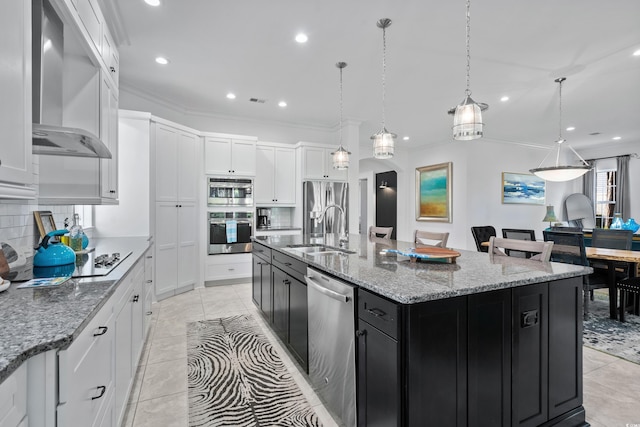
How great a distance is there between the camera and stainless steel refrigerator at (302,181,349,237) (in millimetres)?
5473

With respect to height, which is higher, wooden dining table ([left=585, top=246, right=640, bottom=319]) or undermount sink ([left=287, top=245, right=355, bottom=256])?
undermount sink ([left=287, top=245, right=355, bottom=256])

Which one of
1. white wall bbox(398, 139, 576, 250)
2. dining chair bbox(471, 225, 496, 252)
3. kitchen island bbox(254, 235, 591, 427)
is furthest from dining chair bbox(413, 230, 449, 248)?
white wall bbox(398, 139, 576, 250)

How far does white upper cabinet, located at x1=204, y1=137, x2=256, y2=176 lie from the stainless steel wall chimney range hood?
8.99 ft

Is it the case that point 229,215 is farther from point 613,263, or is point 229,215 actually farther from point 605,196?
point 605,196

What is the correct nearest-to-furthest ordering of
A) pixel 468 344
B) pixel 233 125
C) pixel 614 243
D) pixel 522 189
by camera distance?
pixel 468 344
pixel 614 243
pixel 233 125
pixel 522 189

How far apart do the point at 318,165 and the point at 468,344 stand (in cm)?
452

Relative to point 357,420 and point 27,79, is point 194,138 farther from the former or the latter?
point 357,420

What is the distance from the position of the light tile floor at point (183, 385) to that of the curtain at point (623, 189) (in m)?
6.49

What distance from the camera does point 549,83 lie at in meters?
4.00

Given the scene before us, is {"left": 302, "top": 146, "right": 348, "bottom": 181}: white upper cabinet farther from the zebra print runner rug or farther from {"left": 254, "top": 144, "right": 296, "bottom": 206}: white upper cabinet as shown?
the zebra print runner rug

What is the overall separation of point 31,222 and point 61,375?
5.88 feet

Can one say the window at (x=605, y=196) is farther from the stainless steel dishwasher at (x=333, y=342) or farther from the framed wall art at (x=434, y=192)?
the stainless steel dishwasher at (x=333, y=342)

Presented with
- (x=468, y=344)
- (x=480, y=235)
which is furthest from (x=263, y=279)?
(x=480, y=235)

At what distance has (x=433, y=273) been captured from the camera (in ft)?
5.39
